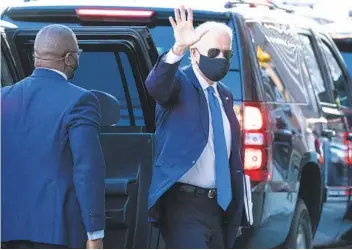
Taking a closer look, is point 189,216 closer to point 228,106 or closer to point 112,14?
point 228,106

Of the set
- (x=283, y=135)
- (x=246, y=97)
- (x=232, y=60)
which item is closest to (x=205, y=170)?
(x=246, y=97)

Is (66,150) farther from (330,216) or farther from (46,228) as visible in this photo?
(330,216)

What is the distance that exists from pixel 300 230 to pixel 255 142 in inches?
49.9

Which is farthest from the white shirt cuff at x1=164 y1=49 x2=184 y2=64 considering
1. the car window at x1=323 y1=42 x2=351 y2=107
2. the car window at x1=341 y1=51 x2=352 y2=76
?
the car window at x1=341 y1=51 x2=352 y2=76

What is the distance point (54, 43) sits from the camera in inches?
222

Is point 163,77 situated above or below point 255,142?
above

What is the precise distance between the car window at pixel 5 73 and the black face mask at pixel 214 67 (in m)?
1.05

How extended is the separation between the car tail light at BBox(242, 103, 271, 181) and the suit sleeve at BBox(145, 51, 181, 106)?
1444mm

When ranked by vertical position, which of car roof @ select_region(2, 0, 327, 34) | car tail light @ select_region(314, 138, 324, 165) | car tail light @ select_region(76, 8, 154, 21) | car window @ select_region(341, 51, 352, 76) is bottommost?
car tail light @ select_region(314, 138, 324, 165)

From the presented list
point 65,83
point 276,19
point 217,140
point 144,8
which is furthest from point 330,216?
point 65,83

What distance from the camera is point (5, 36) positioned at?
6.74 m

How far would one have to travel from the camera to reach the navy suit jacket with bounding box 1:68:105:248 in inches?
213

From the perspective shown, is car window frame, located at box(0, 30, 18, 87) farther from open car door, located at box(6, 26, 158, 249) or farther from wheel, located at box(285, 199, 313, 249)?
wheel, located at box(285, 199, 313, 249)

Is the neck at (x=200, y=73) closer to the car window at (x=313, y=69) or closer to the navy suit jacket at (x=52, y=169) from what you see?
the navy suit jacket at (x=52, y=169)
